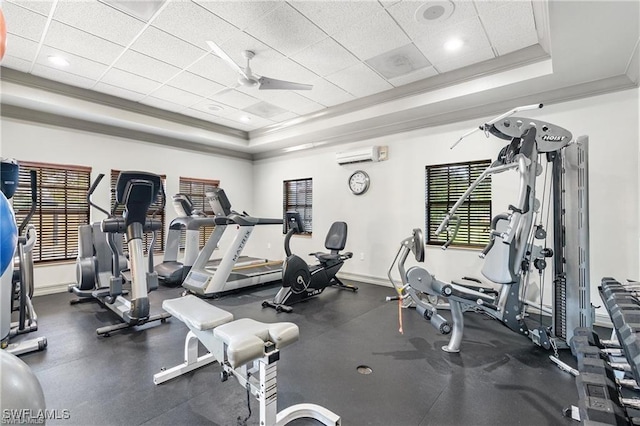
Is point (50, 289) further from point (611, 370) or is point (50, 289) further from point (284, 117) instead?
point (611, 370)

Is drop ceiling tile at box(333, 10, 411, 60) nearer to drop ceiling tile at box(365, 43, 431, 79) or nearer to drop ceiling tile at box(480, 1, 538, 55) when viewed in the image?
drop ceiling tile at box(365, 43, 431, 79)

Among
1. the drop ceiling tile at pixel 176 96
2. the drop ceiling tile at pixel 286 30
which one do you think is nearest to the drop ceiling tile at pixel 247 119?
the drop ceiling tile at pixel 176 96

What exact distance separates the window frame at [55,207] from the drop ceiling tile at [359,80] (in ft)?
15.1

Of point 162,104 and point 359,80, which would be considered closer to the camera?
point 359,80

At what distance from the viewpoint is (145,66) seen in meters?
3.90

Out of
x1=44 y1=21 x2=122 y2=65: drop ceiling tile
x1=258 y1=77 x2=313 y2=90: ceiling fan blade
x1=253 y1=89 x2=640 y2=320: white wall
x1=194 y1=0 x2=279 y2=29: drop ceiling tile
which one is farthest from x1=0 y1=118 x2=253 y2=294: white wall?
x1=194 y1=0 x2=279 y2=29: drop ceiling tile

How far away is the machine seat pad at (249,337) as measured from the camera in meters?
1.53

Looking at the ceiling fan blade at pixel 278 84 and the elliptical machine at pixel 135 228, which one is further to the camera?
the ceiling fan blade at pixel 278 84

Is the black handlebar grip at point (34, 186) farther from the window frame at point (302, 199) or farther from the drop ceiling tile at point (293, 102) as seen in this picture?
the window frame at point (302, 199)

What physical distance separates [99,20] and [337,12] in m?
2.37

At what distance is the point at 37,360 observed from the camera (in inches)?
105

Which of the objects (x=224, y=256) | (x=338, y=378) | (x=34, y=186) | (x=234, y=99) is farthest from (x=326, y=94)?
(x=338, y=378)

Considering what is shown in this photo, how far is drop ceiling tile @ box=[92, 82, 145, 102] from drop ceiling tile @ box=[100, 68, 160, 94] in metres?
0.13

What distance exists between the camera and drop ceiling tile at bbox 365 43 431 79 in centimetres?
353
